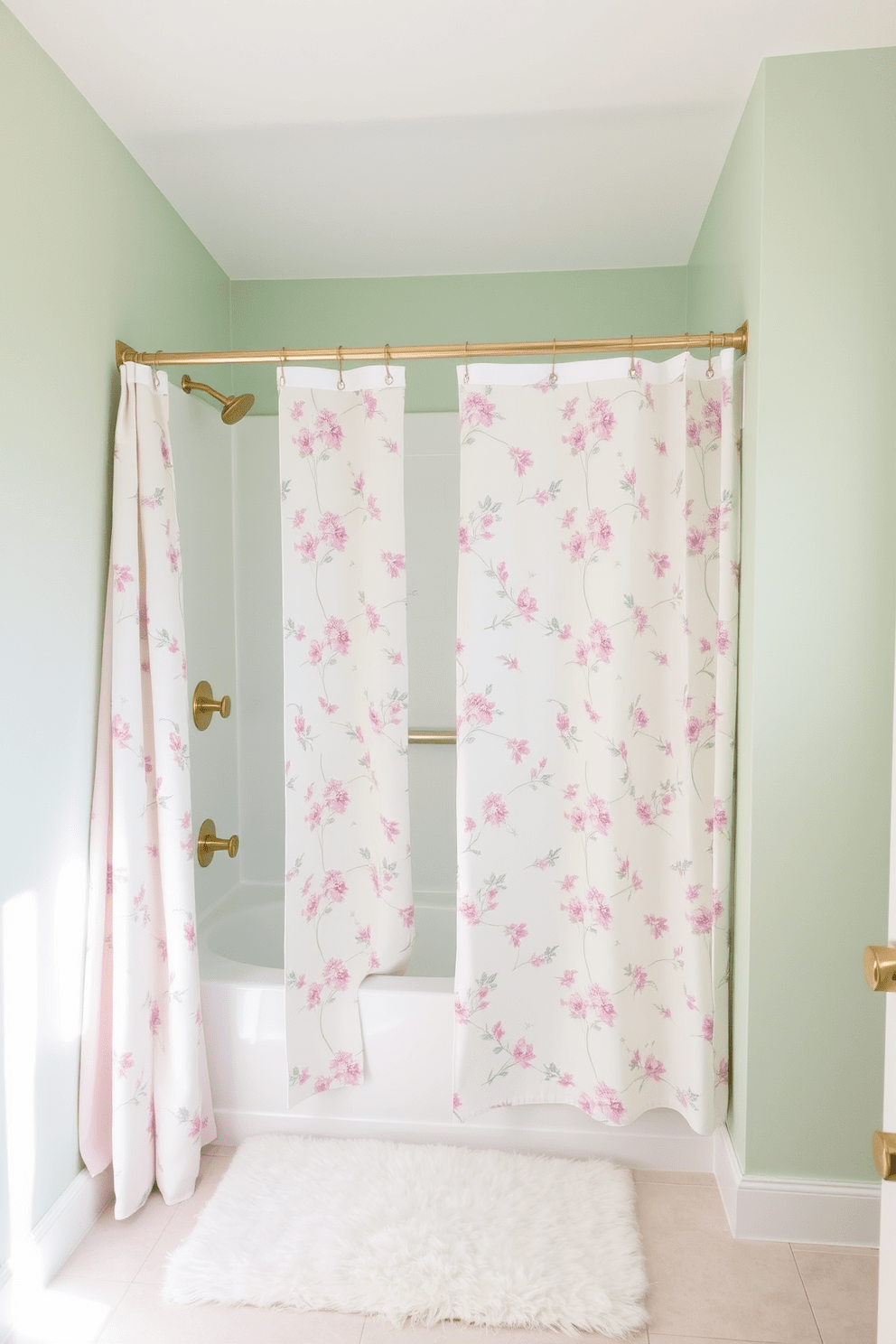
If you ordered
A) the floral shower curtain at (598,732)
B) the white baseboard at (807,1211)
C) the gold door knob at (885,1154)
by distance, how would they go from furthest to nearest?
the floral shower curtain at (598,732) → the white baseboard at (807,1211) → the gold door knob at (885,1154)

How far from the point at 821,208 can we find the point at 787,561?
2.29 feet

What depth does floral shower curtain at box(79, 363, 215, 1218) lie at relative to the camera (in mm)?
2053

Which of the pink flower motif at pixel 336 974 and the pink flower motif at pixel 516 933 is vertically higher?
the pink flower motif at pixel 516 933

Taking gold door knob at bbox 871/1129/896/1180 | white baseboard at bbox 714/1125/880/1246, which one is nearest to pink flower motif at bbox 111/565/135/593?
gold door knob at bbox 871/1129/896/1180

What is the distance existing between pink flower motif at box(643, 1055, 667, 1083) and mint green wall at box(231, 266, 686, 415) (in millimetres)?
2041

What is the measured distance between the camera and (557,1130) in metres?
2.28

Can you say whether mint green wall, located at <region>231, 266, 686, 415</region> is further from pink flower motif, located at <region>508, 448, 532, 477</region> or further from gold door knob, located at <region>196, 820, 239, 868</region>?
gold door knob, located at <region>196, 820, 239, 868</region>

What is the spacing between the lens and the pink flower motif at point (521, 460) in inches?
82.7

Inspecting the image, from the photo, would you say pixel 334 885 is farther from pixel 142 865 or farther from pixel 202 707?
pixel 202 707

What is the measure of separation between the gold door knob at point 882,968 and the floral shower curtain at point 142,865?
1.59 meters

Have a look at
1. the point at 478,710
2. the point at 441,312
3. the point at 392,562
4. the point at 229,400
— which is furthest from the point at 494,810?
the point at 441,312

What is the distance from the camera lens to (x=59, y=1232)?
6.27 ft

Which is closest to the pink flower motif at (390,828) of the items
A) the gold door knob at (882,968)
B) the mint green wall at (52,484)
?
the mint green wall at (52,484)

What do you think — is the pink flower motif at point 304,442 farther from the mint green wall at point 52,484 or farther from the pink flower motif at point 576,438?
the pink flower motif at point 576,438
